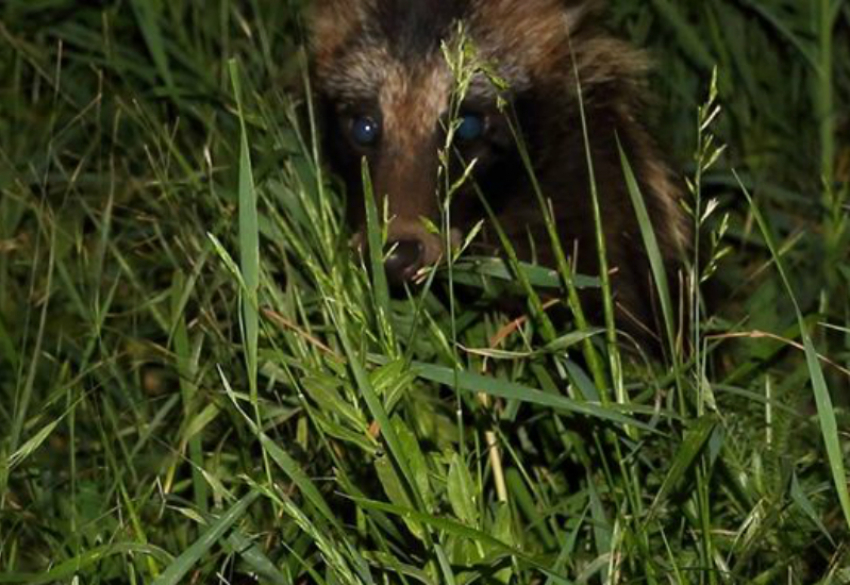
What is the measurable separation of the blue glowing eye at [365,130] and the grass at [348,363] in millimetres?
151

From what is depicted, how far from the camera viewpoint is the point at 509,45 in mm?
4883

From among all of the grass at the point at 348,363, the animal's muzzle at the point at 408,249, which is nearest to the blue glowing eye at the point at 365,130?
the grass at the point at 348,363

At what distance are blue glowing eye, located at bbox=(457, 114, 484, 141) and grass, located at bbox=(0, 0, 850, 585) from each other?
1.07 feet

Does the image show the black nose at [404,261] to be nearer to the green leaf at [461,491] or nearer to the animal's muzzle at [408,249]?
the animal's muzzle at [408,249]

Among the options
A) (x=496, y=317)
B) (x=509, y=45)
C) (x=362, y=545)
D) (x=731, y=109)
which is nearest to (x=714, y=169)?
(x=731, y=109)

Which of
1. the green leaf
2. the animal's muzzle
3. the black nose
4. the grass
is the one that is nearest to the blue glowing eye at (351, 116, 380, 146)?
the grass

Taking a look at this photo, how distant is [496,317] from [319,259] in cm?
36

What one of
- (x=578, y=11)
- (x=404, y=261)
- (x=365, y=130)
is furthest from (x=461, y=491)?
(x=578, y=11)

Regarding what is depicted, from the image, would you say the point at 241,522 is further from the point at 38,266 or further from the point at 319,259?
the point at 38,266

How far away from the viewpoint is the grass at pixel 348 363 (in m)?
3.35

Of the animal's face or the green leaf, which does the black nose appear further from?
the green leaf

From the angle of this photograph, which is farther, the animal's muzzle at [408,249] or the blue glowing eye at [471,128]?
the blue glowing eye at [471,128]

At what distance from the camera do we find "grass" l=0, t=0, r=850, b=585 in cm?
335

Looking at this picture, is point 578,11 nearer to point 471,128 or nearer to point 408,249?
point 471,128
